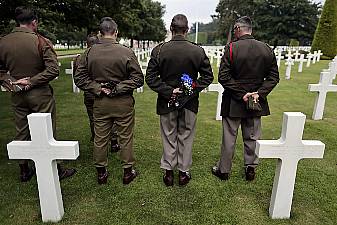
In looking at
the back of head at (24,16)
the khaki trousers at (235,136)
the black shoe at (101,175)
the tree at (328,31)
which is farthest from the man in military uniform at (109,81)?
the tree at (328,31)

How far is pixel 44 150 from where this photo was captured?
278cm

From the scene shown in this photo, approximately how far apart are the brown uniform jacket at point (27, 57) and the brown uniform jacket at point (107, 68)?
1.30ft

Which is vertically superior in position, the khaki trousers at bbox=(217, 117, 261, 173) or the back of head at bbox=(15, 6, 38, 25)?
the back of head at bbox=(15, 6, 38, 25)

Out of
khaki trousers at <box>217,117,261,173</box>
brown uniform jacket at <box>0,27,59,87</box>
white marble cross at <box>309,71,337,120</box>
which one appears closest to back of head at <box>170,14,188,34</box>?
khaki trousers at <box>217,117,261,173</box>

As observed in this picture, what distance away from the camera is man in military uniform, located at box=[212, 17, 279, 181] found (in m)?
3.54

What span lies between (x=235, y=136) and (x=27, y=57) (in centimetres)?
264

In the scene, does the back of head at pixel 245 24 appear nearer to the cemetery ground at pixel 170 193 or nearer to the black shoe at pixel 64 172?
the cemetery ground at pixel 170 193

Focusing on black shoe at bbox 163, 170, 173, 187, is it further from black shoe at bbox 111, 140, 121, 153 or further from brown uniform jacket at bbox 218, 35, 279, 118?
black shoe at bbox 111, 140, 121, 153

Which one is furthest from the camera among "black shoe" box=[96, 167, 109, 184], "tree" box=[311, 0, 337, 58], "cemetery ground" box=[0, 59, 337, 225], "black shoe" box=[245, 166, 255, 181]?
"tree" box=[311, 0, 337, 58]

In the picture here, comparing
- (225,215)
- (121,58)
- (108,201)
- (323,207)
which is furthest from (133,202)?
(323,207)

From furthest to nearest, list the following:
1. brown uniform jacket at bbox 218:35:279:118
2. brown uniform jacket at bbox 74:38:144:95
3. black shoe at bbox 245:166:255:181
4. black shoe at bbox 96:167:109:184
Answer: black shoe at bbox 245:166:255:181 → black shoe at bbox 96:167:109:184 → brown uniform jacket at bbox 218:35:279:118 → brown uniform jacket at bbox 74:38:144:95

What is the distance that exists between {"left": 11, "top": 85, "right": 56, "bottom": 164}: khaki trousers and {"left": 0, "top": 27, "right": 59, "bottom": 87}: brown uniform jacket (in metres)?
0.15

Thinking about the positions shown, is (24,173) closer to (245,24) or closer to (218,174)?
(218,174)

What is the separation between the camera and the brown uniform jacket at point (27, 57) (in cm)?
349
